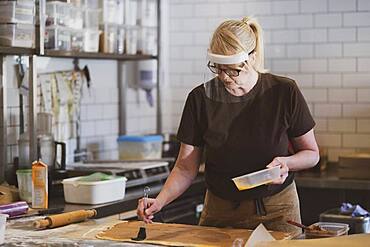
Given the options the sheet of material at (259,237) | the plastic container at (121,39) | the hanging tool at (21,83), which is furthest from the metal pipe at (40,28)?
the sheet of material at (259,237)

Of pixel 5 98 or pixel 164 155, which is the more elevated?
pixel 5 98

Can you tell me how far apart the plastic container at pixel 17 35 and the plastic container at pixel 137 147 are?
1.21 m

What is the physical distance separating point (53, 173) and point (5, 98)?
0.49m

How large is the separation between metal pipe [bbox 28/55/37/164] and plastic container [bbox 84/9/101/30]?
Answer: 703 mm

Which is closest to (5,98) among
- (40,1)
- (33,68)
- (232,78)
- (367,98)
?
(33,68)

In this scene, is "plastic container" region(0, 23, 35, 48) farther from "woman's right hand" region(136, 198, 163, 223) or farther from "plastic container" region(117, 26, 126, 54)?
"woman's right hand" region(136, 198, 163, 223)

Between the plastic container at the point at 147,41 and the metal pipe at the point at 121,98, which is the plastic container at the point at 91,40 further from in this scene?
the metal pipe at the point at 121,98

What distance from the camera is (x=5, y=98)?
4.32 metres

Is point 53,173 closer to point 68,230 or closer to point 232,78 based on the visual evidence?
point 68,230

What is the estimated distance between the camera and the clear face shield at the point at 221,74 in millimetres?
3117

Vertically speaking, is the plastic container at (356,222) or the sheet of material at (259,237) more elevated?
the sheet of material at (259,237)

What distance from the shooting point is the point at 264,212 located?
330 cm

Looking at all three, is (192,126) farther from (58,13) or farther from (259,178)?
(58,13)

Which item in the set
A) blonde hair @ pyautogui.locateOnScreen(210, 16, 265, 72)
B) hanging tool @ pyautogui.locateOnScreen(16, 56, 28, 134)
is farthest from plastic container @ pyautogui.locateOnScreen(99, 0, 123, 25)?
blonde hair @ pyautogui.locateOnScreen(210, 16, 265, 72)
